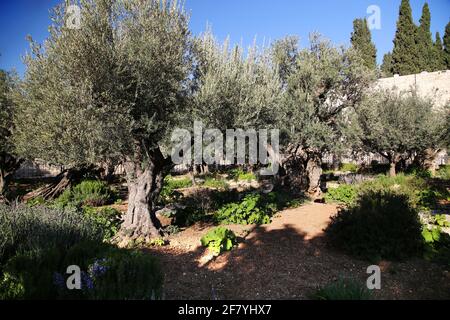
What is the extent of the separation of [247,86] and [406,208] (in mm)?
4490

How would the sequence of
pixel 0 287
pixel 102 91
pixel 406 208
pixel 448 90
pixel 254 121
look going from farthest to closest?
pixel 448 90, pixel 254 121, pixel 406 208, pixel 102 91, pixel 0 287

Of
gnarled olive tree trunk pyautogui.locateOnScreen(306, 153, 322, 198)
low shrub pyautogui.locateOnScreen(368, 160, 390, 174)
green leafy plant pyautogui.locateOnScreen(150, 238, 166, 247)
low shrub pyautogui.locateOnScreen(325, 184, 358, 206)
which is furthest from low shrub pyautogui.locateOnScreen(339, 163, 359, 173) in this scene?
green leafy plant pyautogui.locateOnScreen(150, 238, 166, 247)

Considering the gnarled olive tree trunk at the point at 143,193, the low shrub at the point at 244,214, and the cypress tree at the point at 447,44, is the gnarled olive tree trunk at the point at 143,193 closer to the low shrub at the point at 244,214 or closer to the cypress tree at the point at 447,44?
the low shrub at the point at 244,214

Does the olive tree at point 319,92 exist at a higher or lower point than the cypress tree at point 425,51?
lower

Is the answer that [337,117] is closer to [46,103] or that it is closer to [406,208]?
[406,208]

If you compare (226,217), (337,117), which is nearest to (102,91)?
(226,217)

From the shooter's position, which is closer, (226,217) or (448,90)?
(226,217)

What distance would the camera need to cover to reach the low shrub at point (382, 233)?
630 cm

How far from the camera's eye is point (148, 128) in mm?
6559

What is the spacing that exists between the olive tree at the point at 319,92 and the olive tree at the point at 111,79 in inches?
232

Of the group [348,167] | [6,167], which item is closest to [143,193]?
[6,167]

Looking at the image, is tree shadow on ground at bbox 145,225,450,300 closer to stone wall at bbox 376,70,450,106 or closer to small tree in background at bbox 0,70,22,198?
small tree in background at bbox 0,70,22,198

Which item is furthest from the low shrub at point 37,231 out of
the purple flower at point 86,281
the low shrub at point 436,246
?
the low shrub at point 436,246

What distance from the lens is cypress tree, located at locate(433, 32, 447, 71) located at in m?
37.1
